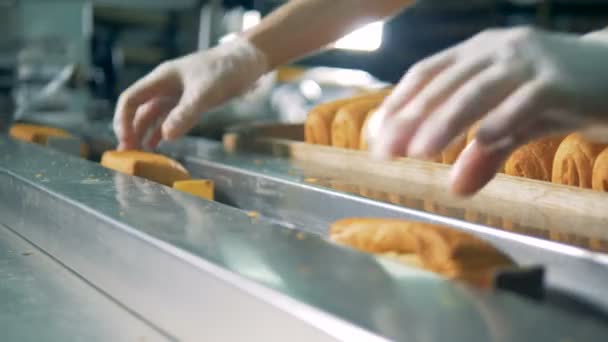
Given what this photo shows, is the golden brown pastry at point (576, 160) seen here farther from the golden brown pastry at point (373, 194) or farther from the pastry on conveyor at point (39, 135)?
the pastry on conveyor at point (39, 135)

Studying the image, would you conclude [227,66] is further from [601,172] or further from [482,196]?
[601,172]

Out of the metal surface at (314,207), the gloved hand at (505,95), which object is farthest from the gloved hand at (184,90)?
the gloved hand at (505,95)

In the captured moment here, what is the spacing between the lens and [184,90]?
1596 millimetres

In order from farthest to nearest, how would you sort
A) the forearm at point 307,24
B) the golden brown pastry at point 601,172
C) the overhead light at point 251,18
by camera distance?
1. the overhead light at point 251,18
2. the forearm at point 307,24
3. the golden brown pastry at point 601,172

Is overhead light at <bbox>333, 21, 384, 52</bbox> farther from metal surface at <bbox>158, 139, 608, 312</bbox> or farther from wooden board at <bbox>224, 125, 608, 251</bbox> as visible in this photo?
wooden board at <bbox>224, 125, 608, 251</bbox>

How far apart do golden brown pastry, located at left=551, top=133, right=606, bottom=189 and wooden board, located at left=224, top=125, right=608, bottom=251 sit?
0.33ft

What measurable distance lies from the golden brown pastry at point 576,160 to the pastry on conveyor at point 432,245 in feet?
2.02

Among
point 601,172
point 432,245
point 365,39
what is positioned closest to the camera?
point 432,245

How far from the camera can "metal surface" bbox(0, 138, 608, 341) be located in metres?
0.62

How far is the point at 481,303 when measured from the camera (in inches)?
26.1

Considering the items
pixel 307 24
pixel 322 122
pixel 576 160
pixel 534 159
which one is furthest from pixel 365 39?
pixel 576 160

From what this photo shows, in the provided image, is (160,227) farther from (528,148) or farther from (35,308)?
(528,148)

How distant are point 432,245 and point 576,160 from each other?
66cm

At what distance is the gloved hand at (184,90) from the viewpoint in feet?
5.06
